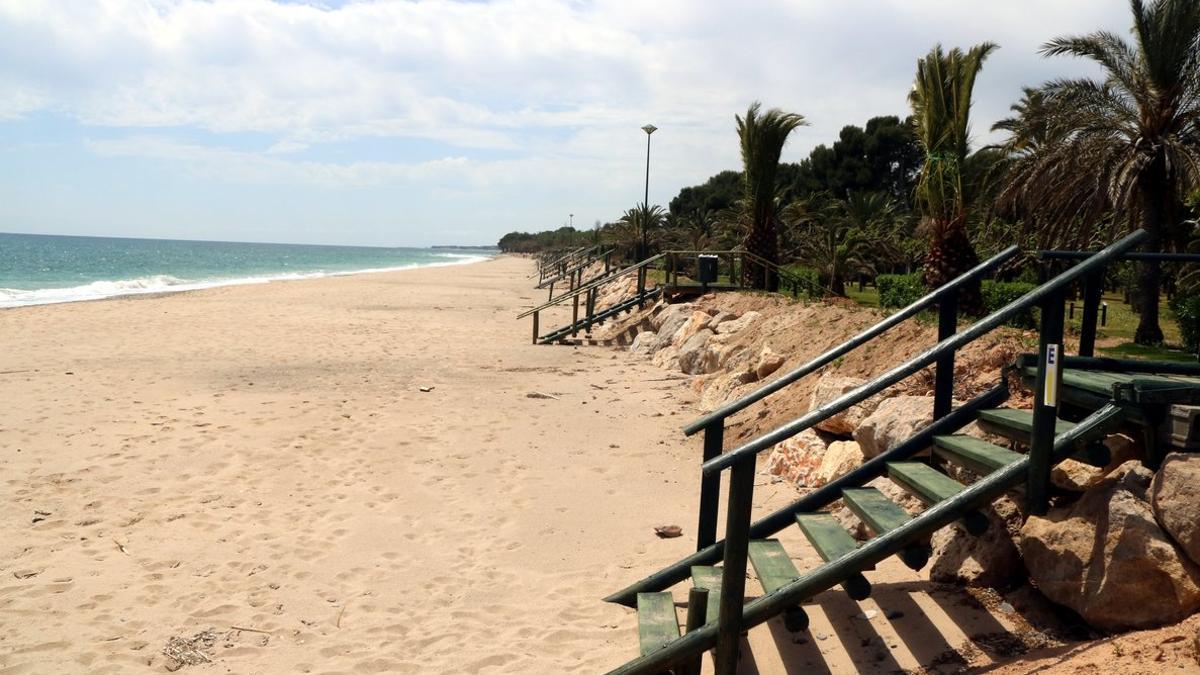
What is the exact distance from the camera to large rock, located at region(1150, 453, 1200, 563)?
337 centimetres

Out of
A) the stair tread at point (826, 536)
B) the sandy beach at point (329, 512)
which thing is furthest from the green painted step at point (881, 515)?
the sandy beach at point (329, 512)

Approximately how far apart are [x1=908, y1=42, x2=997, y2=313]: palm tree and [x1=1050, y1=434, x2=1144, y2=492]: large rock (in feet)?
38.9

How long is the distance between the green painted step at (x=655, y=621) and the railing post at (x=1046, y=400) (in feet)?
5.64

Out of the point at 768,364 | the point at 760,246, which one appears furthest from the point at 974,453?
the point at 760,246

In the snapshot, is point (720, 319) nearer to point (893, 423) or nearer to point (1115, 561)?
point (893, 423)

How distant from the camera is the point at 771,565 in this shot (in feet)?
13.5

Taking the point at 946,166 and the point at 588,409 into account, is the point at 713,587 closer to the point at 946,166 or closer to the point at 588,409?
the point at 588,409

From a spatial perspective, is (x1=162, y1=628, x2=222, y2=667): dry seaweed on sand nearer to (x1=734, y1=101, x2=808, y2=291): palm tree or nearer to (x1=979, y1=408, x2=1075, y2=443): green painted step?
(x1=979, y1=408, x2=1075, y2=443): green painted step

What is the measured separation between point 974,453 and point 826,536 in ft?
2.64

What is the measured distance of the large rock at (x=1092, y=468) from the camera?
396 cm

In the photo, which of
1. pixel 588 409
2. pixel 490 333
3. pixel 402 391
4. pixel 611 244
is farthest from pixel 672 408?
pixel 611 244

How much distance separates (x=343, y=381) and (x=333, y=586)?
751 centimetres

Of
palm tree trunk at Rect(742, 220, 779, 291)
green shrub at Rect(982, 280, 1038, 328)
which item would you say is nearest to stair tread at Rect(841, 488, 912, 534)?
green shrub at Rect(982, 280, 1038, 328)

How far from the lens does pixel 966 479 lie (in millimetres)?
4754
